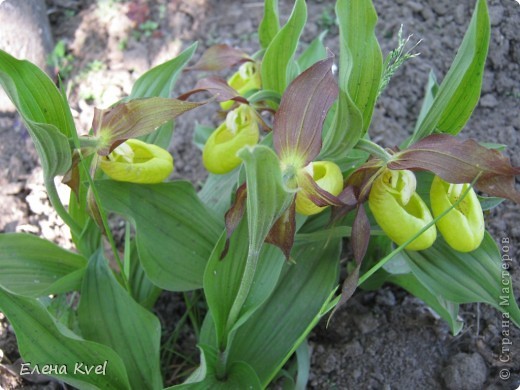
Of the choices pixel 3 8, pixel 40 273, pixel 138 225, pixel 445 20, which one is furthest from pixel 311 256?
pixel 3 8

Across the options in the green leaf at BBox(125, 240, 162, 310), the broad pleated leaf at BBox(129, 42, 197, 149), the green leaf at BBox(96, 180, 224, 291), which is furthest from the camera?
the green leaf at BBox(125, 240, 162, 310)

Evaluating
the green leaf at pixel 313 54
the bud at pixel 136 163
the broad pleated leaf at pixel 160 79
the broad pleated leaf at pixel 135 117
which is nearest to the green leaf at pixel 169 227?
the bud at pixel 136 163

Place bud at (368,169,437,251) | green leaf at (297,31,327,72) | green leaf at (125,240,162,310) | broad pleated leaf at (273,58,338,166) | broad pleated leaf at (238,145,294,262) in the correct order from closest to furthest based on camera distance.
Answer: broad pleated leaf at (238,145,294,262) < broad pleated leaf at (273,58,338,166) < bud at (368,169,437,251) < green leaf at (125,240,162,310) < green leaf at (297,31,327,72)

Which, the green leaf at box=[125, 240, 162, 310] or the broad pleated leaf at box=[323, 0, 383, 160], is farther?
the green leaf at box=[125, 240, 162, 310]

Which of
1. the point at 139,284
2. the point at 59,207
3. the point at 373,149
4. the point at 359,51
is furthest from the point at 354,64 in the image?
the point at 139,284

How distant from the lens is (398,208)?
1.21 metres

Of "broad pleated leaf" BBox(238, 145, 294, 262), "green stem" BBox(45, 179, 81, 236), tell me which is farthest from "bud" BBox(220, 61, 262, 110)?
"broad pleated leaf" BBox(238, 145, 294, 262)

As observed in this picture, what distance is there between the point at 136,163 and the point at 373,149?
60cm

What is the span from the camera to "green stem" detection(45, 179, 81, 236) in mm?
1295

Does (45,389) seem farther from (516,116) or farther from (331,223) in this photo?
(516,116)

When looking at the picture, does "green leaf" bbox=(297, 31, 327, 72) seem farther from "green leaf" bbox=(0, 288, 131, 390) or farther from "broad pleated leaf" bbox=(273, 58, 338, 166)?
"green leaf" bbox=(0, 288, 131, 390)

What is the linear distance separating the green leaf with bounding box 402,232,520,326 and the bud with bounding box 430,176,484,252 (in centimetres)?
10

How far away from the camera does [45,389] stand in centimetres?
150

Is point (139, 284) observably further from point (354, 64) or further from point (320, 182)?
point (354, 64)
